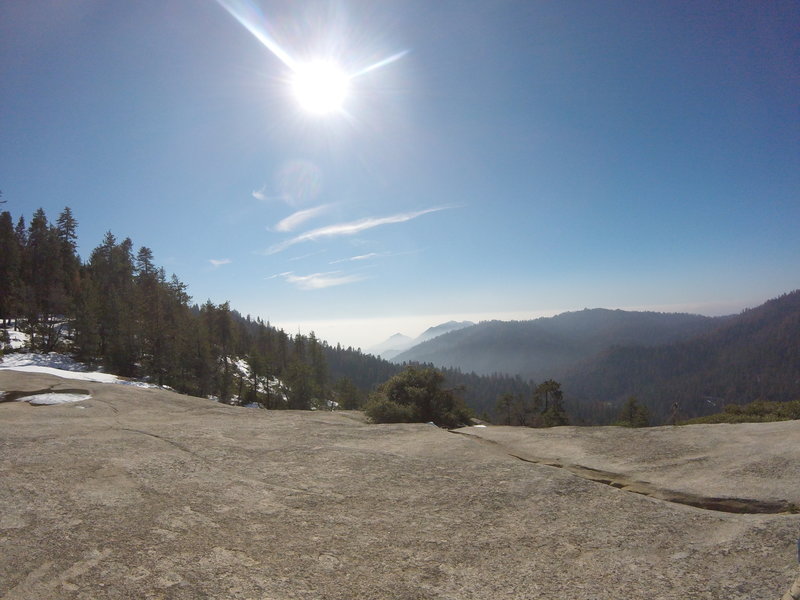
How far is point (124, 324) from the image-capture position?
171 feet

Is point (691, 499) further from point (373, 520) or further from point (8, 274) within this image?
point (8, 274)

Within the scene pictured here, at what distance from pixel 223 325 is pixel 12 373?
51.4 metres

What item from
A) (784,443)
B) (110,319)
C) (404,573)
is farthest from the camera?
(110,319)

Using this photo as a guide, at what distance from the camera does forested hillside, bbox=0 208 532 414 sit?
52.2 metres

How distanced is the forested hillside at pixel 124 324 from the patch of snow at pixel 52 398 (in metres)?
37.2

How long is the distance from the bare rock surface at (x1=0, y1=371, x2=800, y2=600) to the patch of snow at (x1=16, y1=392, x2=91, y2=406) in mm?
3545

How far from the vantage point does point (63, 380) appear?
14.0 metres

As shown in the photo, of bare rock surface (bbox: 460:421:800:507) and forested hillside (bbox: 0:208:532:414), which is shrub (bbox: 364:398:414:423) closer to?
bare rock surface (bbox: 460:421:800:507)

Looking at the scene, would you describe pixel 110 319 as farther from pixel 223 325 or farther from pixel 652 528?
pixel 652 528

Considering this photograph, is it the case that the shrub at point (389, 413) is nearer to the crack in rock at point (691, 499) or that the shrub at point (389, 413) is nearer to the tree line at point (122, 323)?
the crack in rock at point (691, 499)

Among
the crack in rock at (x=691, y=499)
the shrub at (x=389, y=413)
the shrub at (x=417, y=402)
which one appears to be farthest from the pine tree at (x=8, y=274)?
the crack in rock at (x=691, y=499)

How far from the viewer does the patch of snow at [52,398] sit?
11656 mm

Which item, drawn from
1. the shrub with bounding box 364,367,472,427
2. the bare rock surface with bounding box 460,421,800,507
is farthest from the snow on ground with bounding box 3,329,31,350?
the bare rock surface with bounding box 460,421,800,507

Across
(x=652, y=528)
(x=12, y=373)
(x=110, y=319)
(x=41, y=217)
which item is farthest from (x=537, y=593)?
(x=41, y=217)
